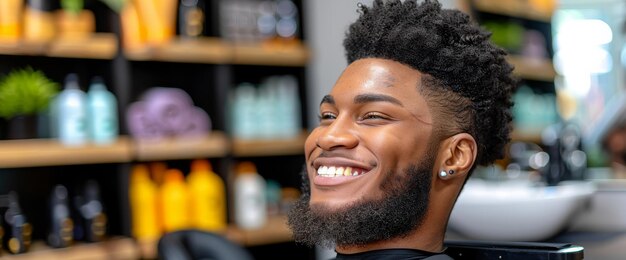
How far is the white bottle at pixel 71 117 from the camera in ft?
9.11

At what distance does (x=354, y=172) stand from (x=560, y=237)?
2.26 ft

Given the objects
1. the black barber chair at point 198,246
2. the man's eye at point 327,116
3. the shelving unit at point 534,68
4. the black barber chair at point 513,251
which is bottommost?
the black barber chair at point 198,246

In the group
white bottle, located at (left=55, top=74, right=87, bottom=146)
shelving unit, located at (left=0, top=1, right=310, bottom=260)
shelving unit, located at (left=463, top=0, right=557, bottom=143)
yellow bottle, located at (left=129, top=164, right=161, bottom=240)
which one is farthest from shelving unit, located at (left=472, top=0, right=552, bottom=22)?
white bottle, located at (left=55, top=74, right=87, bottom=146)

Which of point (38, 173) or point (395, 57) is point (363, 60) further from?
point (38, 173)

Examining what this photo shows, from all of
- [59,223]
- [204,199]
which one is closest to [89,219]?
[59,223]

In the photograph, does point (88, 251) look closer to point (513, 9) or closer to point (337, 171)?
Answer: point (337, 171)

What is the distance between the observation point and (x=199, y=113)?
3.27 m

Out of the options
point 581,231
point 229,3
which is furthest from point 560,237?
point 229,3

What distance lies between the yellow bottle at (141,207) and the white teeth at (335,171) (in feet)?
6.48

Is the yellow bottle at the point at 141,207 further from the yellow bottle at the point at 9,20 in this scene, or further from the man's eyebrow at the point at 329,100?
the man's eyebrow at the point at 329,100

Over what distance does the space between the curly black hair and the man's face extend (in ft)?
0.08

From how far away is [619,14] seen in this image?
2.66m

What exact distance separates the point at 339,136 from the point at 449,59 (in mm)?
212

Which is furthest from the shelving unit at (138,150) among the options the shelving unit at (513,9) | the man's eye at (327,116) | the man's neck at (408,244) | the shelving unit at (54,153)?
the man's neck at (408,244)
